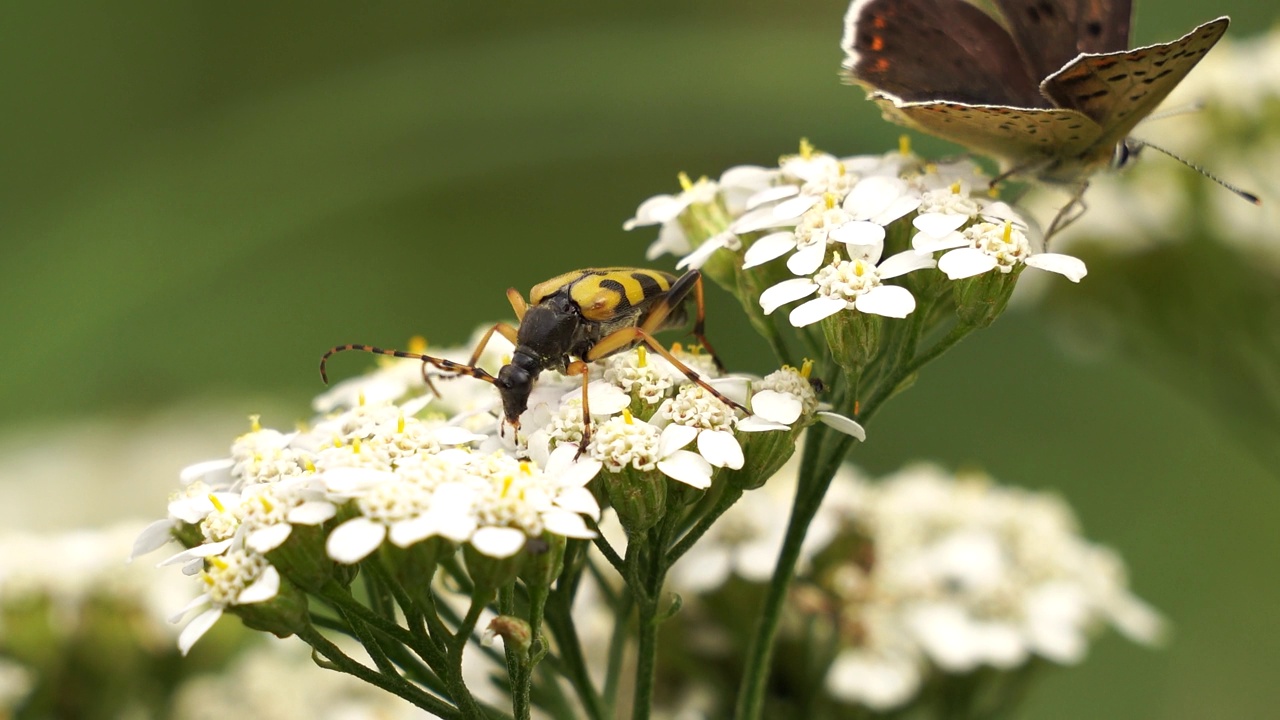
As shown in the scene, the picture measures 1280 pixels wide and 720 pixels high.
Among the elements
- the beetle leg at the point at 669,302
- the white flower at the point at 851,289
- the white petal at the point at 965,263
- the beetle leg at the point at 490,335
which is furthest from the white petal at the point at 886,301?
the beetle leg at the point at 490,335

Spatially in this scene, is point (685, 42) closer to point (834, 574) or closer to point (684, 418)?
point (834, 574)

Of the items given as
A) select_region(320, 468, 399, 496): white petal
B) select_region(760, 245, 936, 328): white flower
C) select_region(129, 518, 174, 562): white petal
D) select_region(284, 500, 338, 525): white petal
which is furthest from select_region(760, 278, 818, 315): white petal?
select_region(129, 518, 174, 562): white petal

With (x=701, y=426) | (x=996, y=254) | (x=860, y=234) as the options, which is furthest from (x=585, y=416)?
(x=996, y=254)

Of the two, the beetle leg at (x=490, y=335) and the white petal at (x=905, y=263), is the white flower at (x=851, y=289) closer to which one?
the white petal at (x=905, y=263)

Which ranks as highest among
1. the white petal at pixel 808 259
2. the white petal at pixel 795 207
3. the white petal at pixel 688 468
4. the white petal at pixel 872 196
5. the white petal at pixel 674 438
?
the white petal at pixel 795 207

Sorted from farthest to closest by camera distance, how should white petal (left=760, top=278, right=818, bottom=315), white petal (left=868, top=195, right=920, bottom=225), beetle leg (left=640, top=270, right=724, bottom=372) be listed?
beetle leg (left=640, top=270, right=724, bottom=372)
white petal (left=868, top=195, right=920, bottom=225)
white petal (left=760, top=278, right=818, bottom=315)

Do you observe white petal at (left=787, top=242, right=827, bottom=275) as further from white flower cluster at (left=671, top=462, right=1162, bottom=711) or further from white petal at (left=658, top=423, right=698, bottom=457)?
white flower cluster at (left=671, top=462, right=1162, bottom=711)
